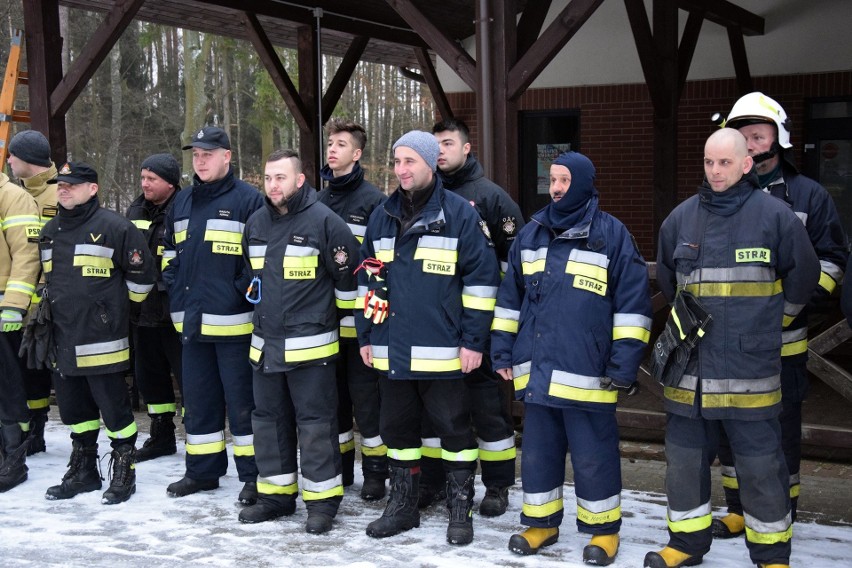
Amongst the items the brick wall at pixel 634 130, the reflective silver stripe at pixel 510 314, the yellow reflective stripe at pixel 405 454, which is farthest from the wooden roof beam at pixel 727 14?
the yellow reflective stripe at pixel 405 454

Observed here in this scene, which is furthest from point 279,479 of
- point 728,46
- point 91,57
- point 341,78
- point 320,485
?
point 728,46

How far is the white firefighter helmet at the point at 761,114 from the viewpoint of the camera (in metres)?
4.61

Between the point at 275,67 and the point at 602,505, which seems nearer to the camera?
the point at 602,505

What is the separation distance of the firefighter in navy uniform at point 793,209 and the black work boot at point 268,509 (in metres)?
2.60

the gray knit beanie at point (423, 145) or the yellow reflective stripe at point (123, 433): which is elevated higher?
the gray knit beanie at point (423, 145)

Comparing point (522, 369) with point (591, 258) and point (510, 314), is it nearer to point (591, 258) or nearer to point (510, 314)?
point (510, 314)

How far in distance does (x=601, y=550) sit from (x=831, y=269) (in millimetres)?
1705

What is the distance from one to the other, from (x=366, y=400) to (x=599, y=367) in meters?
1.58

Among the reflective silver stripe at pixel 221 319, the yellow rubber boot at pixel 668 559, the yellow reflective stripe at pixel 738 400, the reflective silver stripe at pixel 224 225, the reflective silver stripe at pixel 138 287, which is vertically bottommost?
the yellow rubber boot at pixel 668 559

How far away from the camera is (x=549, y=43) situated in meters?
6.30

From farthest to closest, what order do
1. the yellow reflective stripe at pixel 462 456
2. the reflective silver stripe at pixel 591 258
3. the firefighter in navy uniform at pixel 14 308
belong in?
the firefighter in navy uniform at pixel 14 308
the yellow reflective stripe at pixel 462 456
the reflective silver stripe at pixel 591 258

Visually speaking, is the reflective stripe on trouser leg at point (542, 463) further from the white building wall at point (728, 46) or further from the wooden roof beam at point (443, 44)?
the white building wall at point (728, 46)

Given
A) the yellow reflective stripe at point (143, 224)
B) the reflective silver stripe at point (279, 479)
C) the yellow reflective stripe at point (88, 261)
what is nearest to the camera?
Answer: the reflective silver stripe at point (279, 479)

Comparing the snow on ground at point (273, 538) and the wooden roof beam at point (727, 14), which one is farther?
the wooden roof beam at point (727, 14)
